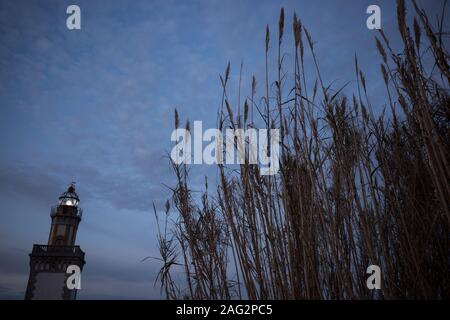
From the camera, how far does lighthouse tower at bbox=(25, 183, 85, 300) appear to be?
19.4m

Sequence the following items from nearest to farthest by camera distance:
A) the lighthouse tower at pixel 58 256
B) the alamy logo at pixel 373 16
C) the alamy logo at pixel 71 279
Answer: the alamy logo at pixel 373 16 < the alamy logo at pixel 71 279 < the lighthouse tower at pixel 58 256

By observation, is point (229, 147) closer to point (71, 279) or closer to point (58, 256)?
point (71, 279)

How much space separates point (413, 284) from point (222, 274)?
84 centimetres

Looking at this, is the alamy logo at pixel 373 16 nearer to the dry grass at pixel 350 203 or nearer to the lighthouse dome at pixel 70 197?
the dry grass at pixel 350 203

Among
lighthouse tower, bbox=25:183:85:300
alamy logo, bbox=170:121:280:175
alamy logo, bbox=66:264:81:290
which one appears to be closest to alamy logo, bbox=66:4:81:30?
alamy logo, bbox=170:121:280:175

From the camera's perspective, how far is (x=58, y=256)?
789 inches

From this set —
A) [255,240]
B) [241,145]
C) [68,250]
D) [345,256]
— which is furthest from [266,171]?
[68,250]

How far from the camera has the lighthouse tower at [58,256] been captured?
19.4m

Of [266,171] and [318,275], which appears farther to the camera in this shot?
[266,171]

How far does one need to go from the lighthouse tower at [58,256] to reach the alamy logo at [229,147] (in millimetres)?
20940

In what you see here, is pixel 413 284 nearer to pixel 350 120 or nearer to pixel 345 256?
pixel 345 256

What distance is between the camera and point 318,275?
1.13m

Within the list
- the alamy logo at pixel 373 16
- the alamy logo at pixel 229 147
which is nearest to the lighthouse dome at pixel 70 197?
the alamy logo at pixel 229 147

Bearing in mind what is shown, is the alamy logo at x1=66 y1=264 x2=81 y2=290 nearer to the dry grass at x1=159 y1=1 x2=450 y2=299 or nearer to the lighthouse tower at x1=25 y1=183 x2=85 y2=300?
the dry grass at x1=159 y1=1 x2=450 y2=299
